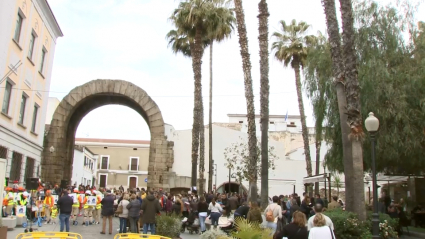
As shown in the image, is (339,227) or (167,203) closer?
(339,227)

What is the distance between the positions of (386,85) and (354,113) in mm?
5075

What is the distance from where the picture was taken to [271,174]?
39406 mm

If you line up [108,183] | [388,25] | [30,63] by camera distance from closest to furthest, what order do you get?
[388,25], [30,63], [108,183]

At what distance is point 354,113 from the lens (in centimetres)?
1205

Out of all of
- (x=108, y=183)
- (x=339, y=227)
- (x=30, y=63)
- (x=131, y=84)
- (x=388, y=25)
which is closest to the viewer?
(x=339, y=227)

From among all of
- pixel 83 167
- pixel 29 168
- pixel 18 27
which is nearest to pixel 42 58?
pixel 18 27

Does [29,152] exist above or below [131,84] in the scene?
below

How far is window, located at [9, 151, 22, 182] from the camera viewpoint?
747 inches

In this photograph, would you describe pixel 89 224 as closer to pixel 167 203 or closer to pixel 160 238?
pixel 167 203

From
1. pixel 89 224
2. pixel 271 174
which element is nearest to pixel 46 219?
pixel 89 224

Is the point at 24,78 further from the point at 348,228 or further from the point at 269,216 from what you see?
the point at 348,228

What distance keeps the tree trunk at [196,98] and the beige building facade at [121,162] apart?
2762 cm

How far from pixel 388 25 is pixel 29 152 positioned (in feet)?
61.0

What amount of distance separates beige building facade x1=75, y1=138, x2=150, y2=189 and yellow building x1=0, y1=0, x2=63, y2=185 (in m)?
27.7
